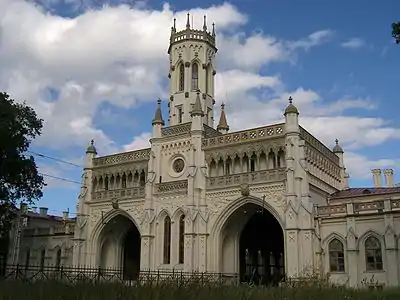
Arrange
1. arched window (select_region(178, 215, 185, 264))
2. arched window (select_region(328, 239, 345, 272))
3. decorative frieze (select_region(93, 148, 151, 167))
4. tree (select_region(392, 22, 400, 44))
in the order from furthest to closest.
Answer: decorative frieze (select_region(93, 148, 151, 167))
arched window (select_region(178, 215, 185, 264))
arched window (select_region(328, 239, 345, 272))
tree (select_region(392, 22, 400, 44))

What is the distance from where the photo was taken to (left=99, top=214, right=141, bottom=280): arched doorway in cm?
4559

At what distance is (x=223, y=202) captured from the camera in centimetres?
3706

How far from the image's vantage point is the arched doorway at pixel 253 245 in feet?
125

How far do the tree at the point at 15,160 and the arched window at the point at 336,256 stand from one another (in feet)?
77.6

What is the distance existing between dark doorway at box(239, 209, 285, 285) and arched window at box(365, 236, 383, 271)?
359 inches

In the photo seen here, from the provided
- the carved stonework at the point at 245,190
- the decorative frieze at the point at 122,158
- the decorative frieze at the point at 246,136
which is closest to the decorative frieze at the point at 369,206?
the decorative frieze at the point at 246,136

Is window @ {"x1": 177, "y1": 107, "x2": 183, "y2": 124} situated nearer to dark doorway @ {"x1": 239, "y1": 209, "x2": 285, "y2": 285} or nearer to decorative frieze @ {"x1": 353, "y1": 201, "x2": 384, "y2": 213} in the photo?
dark doorway @ {"x1": 239, "y1": 209, "x2": 285, "y2": 285}

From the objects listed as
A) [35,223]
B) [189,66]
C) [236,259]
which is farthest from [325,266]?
[35,223]

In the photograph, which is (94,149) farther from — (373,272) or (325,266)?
(373,272)

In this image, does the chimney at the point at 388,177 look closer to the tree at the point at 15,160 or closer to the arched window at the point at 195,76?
the arched window at the point at 195,76

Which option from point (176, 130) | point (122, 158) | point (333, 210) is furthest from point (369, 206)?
point (122, 158)

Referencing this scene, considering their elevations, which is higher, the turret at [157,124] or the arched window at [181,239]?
the turret at [157,124]

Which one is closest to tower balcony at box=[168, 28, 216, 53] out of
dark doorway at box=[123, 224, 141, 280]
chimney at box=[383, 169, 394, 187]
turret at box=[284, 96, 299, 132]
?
turret at box=[284, 96, 299, 132]

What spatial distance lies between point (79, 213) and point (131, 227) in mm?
5106
